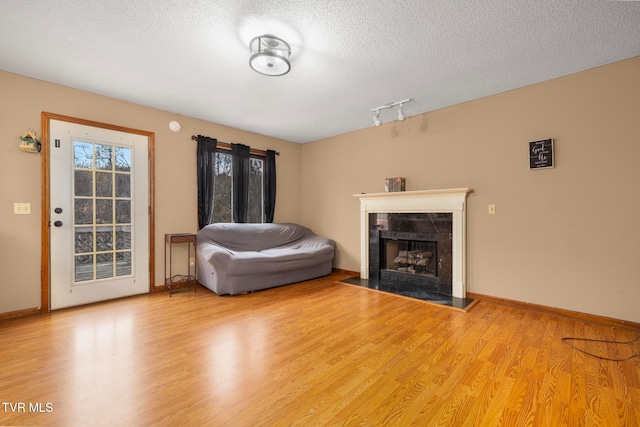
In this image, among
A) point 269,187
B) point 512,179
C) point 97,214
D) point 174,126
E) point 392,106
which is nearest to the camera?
point 512,179

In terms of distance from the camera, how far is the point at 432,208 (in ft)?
12.4

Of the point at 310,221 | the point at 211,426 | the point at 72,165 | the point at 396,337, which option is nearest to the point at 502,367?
the point at 396,337

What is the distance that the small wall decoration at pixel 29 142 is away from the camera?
2.82m

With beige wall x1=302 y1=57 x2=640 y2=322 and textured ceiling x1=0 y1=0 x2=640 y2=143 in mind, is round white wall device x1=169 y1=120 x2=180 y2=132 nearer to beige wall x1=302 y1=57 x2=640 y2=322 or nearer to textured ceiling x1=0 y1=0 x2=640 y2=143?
textured ceiling x1=0 y1=0 x2=640 y2=143

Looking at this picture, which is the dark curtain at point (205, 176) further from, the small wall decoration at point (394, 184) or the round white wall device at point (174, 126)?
the small wall decoration at point (394, 184)

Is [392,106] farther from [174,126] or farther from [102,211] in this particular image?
[102,211]

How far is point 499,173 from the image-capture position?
129 inches

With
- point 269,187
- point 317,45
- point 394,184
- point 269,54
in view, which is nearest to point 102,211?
point 269,187

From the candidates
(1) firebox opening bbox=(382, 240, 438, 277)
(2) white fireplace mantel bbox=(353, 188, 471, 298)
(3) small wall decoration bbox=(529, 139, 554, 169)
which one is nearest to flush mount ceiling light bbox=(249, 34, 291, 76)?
(2) white fireplace mantel bbox=(353, 188, 471, 298)

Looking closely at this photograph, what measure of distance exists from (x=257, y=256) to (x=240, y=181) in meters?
1.47

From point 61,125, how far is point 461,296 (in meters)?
5.11

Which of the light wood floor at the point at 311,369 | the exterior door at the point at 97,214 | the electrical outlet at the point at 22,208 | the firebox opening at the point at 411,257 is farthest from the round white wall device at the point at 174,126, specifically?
the firebox opening at the point at 411,257

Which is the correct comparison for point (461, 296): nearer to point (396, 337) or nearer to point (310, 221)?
point (396, 337)

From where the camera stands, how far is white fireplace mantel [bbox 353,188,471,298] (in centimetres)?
351
